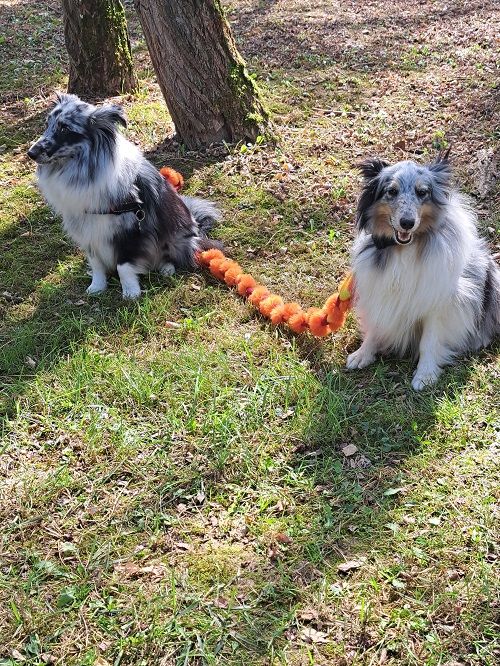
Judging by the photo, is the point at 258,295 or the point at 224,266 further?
the point at 224,266

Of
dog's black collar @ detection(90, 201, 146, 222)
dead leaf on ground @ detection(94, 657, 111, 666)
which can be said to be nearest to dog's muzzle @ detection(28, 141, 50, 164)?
dog's black collar @ detection(90, 201, 146, 222)

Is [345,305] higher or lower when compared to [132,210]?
lower

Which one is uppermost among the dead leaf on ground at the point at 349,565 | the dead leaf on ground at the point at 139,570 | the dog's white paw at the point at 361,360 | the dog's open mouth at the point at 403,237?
the dog's open mouth at the point at 403,237

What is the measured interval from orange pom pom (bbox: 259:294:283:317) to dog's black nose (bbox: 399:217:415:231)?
4.16ft

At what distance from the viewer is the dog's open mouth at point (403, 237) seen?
3.52m

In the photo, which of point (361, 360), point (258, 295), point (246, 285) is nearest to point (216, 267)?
point (246, 285)

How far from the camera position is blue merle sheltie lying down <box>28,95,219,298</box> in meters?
4.42

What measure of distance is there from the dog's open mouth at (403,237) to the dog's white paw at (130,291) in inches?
81.8

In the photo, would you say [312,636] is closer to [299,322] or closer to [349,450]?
[349,450]

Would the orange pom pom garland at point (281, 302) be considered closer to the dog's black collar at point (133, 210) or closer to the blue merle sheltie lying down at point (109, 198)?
the blue merle sheltie lying down at point (109, 198)

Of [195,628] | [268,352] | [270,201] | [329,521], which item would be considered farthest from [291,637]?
[270,201]

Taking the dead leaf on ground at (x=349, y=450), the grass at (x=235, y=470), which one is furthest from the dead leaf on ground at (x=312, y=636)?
the dead leaf on ground at (x=349, y=450)

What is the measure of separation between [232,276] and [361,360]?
129 centimetres

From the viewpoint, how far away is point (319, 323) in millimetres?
4219
